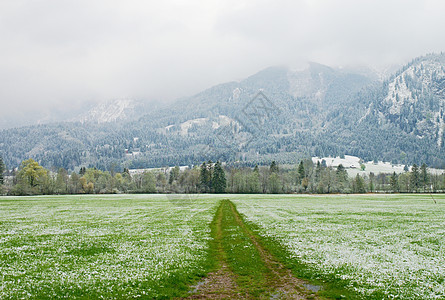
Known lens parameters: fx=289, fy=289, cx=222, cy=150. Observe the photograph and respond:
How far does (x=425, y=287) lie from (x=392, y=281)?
4.35 ft

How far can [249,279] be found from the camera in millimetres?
15094

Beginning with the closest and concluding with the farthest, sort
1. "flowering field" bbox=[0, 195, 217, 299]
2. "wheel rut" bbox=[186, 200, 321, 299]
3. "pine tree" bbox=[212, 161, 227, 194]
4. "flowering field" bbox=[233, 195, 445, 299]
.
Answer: "flowering field" bbox=[0, 195, 217, 299] → "wheel rut" bbox=[186, 200, 321, 299] → "flowering field" bbox=[233, 195, 445, 299] → "pine tree" bbox=[212, 161, 227, 194]

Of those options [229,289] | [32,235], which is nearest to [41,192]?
[32,235]

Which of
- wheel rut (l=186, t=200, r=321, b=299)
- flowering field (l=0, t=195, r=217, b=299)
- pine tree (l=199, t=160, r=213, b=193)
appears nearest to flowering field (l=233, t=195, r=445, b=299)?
wheel rut (l=186, t=200, r=321, b=299)

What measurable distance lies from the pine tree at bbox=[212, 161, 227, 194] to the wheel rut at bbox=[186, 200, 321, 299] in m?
134

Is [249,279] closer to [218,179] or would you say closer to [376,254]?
[376,254]

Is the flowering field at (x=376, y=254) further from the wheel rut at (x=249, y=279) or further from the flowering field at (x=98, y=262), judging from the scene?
the flowering field at (x=98, y=262)

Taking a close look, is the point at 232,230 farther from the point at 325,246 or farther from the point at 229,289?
the point at 229,289

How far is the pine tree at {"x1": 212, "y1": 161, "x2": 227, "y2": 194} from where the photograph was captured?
156500 mm

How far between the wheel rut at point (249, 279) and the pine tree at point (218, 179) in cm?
13367

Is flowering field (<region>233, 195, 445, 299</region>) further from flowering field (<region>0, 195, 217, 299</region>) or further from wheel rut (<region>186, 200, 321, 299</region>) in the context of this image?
flowering field (<region>0, 195, 217, 299</region>)

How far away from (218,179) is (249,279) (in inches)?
5620

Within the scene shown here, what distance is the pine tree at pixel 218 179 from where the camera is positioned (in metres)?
156

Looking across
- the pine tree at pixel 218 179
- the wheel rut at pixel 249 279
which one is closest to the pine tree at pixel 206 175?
the pine tree at pixel 218 179
